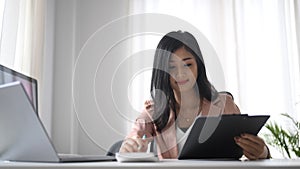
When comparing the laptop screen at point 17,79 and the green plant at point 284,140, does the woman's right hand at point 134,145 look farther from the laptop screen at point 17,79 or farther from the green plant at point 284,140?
the green plant at point 284,140

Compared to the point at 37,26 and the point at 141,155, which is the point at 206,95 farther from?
the point at 37,26

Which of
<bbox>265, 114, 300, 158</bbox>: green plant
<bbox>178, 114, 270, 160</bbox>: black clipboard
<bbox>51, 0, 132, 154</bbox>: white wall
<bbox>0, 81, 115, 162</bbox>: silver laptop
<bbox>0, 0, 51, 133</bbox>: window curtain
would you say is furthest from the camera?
<bbox>51, 0, 132, 154</bbox>: white wall

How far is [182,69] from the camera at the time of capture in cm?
91

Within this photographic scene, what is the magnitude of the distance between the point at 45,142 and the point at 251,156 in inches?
20.2

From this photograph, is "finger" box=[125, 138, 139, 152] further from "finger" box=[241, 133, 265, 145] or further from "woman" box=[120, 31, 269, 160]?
"finger" box=[241, 133, 265, 145]

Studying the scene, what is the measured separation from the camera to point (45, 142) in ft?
2.37

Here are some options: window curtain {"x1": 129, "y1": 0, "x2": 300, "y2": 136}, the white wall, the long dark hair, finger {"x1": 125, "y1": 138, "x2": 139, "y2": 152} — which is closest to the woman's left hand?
the long dark hair

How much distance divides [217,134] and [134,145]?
0.21m

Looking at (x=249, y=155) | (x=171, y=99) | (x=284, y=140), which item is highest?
(x=171, y=99)

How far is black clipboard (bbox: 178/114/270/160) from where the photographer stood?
0.84 m

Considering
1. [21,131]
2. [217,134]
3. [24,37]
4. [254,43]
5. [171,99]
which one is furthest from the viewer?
[254,43]

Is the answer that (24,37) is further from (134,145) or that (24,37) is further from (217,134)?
(217,134)

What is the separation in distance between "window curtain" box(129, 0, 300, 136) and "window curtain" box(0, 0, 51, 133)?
822mm

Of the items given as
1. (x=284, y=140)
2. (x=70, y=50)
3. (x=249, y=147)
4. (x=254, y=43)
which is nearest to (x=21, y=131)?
(x=249, y=147)
